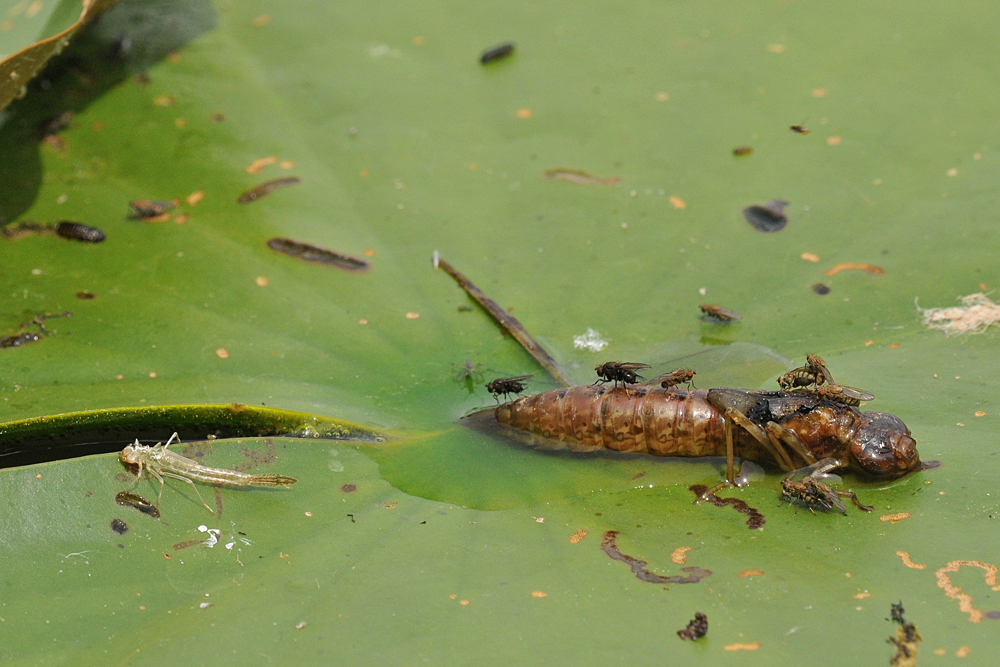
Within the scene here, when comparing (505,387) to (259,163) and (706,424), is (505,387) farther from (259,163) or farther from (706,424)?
(259,163)

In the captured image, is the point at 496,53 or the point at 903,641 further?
the point at 496,53

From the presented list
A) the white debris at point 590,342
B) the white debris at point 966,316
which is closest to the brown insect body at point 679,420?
the white debris at point 590,342

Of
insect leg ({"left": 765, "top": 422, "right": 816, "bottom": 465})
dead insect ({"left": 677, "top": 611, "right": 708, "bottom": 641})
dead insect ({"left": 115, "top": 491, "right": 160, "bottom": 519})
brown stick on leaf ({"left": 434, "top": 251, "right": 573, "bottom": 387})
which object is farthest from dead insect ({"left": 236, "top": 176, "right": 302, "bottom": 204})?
dead insect ({"left": 677, "top": 611, "right": 708, "bottom": 641})

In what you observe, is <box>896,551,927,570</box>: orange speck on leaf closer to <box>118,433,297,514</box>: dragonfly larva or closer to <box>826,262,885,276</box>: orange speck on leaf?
<box>826,262,885,276</box>: orange speck on leaf

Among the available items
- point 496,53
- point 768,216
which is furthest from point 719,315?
point 496,53

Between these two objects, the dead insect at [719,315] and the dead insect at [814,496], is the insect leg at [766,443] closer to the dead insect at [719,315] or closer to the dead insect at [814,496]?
the dead insect at [814,496]

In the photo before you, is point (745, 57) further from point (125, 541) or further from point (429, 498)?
point (125, 541)
